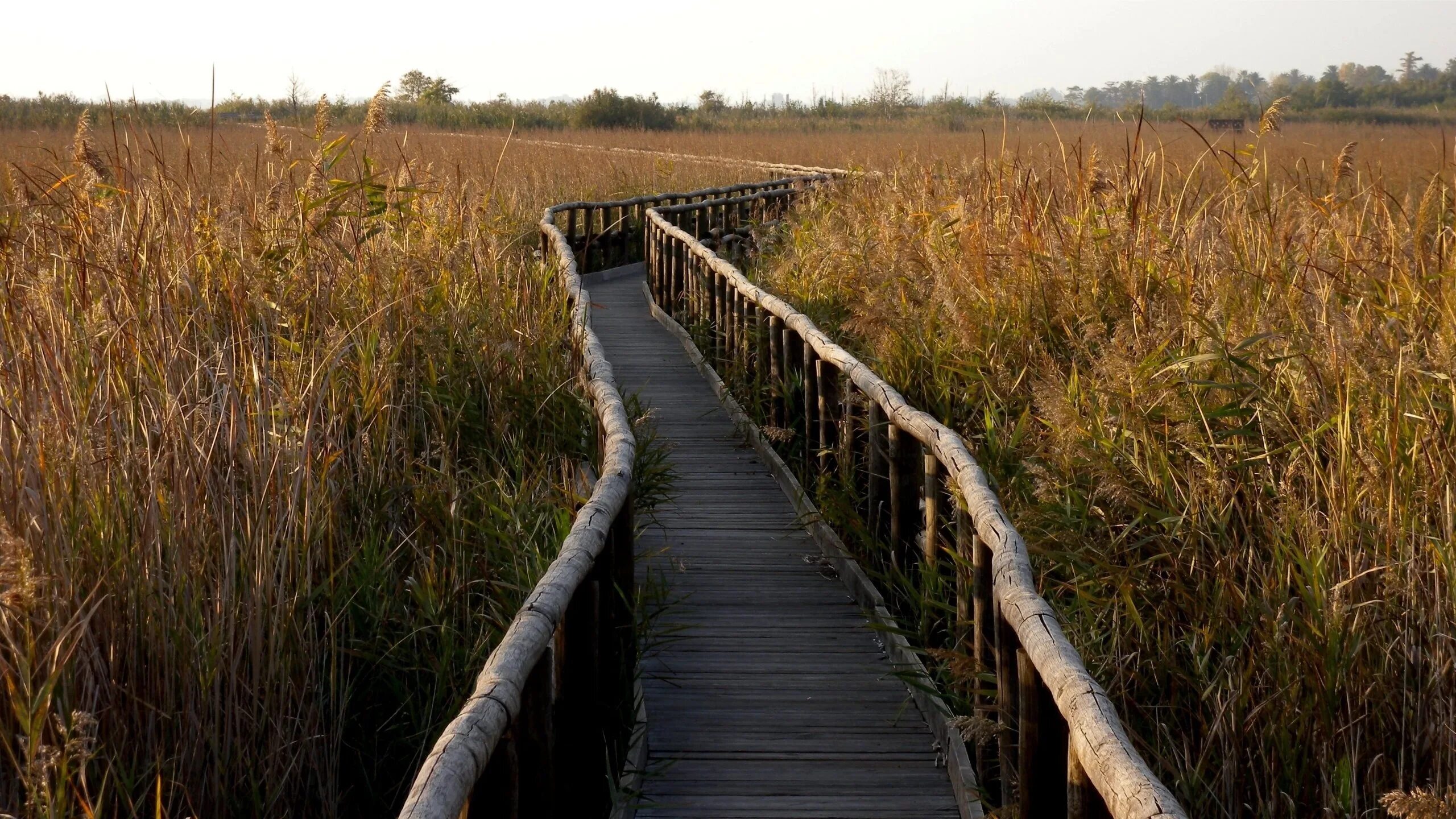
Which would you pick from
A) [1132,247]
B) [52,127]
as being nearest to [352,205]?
[1132,247]

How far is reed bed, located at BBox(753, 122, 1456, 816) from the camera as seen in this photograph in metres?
2.86

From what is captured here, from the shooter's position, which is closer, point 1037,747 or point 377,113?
point 1037,747

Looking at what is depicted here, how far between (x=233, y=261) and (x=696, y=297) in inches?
193

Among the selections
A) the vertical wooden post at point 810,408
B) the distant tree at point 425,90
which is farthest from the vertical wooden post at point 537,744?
the distant tree at point 425,90

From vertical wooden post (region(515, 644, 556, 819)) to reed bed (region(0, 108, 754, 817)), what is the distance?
52 cm

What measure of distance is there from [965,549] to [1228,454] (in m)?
0.78

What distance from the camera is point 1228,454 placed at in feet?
12.6

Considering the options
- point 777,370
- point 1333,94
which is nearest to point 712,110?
point 1333,94

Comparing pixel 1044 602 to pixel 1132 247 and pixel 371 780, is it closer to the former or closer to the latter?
pixel 371 780

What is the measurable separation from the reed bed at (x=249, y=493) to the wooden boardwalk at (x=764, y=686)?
0.56 m

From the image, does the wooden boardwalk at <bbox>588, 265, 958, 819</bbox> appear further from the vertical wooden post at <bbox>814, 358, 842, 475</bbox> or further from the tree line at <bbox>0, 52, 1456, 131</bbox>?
the tree line at <bbox>0, 52, 1456, 131</bbox>

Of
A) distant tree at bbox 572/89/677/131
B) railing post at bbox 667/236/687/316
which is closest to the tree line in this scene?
distant tree at bbox 572/89/677/131

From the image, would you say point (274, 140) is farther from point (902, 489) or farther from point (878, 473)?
point (902, 489)

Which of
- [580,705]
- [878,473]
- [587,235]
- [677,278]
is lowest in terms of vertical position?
[580,705]
